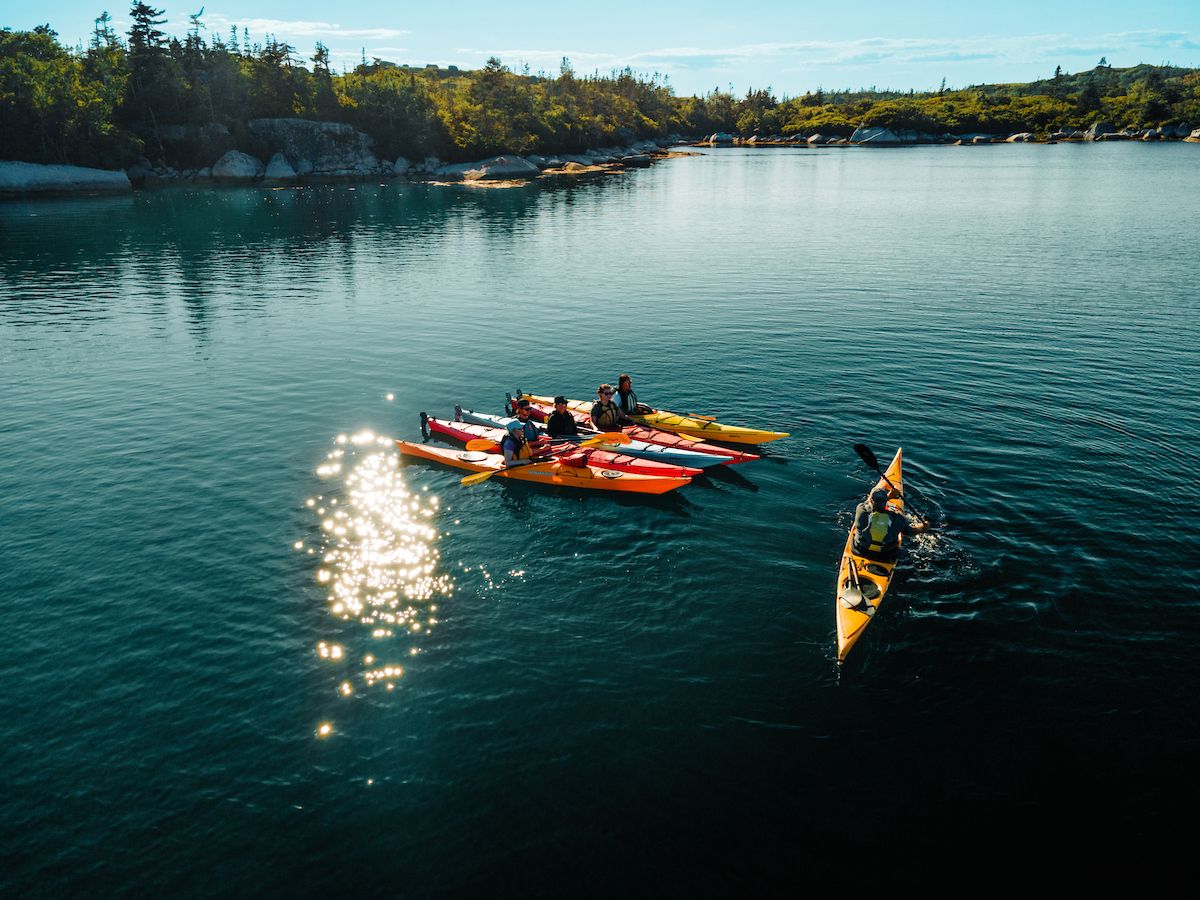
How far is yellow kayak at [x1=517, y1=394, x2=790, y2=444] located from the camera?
28.2 m

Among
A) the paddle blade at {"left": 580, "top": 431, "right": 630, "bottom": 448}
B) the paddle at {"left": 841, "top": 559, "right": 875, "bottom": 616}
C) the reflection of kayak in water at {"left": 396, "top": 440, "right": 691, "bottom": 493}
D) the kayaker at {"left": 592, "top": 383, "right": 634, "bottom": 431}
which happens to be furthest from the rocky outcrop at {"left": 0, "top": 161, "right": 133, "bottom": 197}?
the paddle at {"left": 841, "top": 559, "right": 875, "bottom": 616}

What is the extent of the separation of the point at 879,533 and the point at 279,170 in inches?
5993

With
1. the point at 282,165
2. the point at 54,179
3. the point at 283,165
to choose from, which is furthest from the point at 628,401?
the point at 283,165

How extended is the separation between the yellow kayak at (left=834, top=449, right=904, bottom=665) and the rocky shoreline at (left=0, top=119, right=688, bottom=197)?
424 ft

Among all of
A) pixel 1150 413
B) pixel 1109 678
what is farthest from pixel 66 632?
pixel 1150 413

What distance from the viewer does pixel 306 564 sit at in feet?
71.7

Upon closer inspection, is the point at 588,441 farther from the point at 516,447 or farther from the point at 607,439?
the point at 516,447

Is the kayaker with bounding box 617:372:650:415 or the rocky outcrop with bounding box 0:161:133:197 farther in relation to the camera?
the rocky outcrop with bounding box 0:161:133:197

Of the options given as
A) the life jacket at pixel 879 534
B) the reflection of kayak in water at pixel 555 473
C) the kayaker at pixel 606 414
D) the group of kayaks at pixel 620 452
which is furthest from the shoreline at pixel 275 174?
the life jacket at pixel 879 534

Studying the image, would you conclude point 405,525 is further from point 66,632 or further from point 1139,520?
point 1139,520

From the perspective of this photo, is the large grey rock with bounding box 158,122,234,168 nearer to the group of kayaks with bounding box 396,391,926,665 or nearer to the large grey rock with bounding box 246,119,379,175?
the large grey rock with bounding box 246,119,379,175

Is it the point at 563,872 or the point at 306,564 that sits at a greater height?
the point at 306,564

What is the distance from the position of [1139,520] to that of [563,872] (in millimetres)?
21168

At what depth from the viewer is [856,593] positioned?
18.6m
